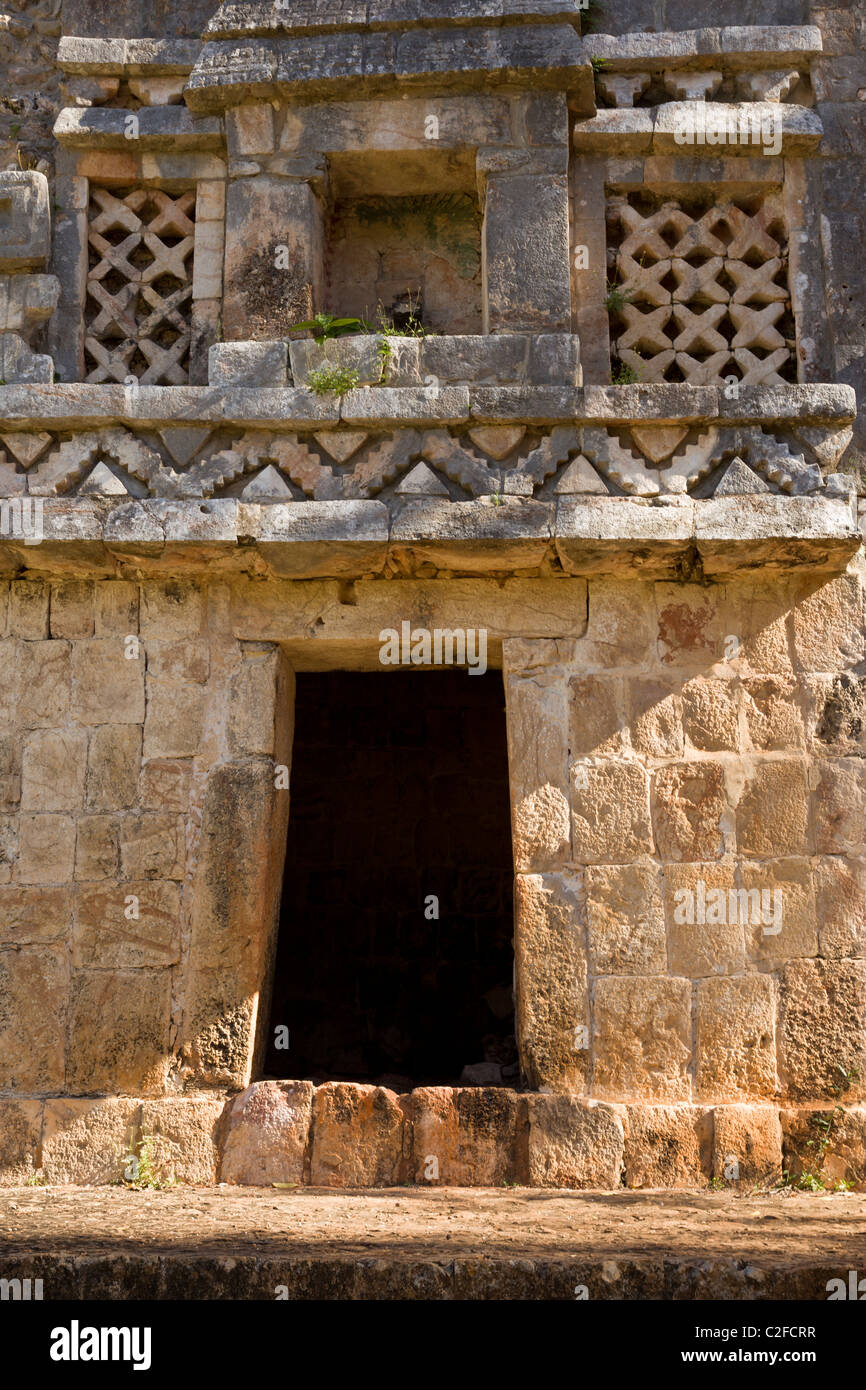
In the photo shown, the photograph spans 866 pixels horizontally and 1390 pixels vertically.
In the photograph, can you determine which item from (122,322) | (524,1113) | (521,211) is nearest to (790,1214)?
(524,1113)

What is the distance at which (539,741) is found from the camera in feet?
19.3

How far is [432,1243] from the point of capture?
4.20 metres

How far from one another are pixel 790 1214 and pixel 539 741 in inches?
84.8

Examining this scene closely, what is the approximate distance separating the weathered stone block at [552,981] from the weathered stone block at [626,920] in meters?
0.06

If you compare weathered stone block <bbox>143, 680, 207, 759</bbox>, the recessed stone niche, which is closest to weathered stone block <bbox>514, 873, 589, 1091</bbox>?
weathered stone block <bbox>143, 680, 207, 759</bbox>

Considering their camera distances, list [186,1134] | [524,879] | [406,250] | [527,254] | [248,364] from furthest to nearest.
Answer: [406,250], [527,254], [248,364], [524,879], [186,1134]

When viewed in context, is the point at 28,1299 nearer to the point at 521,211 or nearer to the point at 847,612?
the point at 847,612

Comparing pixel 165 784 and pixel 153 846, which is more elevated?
pixel 165 784

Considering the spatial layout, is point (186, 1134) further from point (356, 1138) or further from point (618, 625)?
point (618, 625)

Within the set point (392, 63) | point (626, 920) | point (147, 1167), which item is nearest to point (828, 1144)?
point (626, 920)

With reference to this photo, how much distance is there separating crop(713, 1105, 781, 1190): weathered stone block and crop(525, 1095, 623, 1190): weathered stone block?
1.33ft

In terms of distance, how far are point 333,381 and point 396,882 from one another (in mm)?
4642

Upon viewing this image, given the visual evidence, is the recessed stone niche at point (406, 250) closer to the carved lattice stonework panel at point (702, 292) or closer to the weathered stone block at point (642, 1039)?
the carved lattice stonework panel at point (702, 292)

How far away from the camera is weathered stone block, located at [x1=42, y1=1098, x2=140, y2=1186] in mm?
5504
